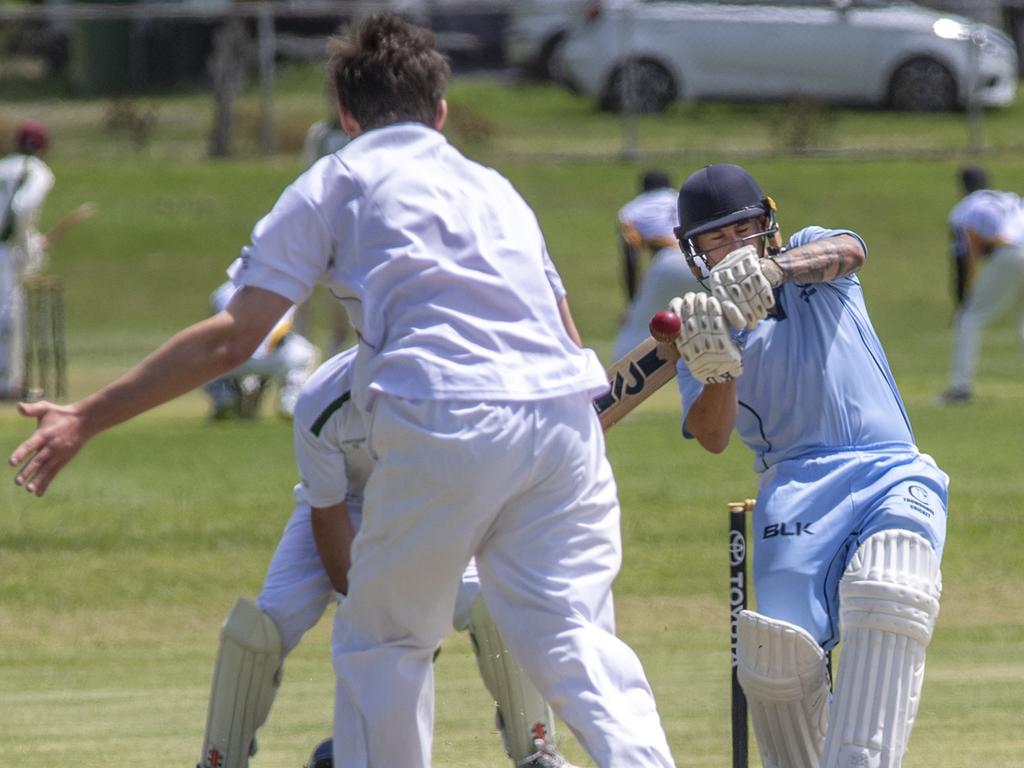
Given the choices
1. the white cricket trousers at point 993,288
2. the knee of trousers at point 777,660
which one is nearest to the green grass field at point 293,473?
the white cricket trousers at point 993,288

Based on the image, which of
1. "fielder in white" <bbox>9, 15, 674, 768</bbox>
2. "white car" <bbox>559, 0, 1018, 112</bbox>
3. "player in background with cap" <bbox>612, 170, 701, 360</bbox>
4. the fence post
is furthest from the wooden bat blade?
"white car" <bbox>559, 0, 1018, 112</bbox>

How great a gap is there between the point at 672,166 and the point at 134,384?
1888 centimetres

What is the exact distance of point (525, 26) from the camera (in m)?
26.9

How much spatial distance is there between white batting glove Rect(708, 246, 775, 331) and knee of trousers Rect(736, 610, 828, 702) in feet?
2.30

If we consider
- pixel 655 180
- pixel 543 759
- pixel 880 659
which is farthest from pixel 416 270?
pixel 655 180

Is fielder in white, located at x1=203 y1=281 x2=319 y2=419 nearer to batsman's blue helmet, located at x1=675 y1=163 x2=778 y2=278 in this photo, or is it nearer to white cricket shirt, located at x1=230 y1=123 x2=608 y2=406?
batsman's blue helmet, located at x1=675 y1=163 x2=778 y2=278

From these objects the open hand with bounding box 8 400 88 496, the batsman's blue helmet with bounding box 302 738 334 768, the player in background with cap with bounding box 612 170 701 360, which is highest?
the open hand with bounding box 8 400 88 496

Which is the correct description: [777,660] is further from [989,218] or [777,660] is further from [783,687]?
[989,218]

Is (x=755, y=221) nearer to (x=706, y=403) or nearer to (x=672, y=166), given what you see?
(x=706, y=403)

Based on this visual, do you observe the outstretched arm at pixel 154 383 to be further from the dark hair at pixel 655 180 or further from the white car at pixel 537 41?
the white car at pixel 537 41

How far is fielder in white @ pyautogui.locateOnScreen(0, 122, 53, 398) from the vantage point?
620 inches

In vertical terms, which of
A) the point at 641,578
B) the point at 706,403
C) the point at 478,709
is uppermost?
the point at 706,403

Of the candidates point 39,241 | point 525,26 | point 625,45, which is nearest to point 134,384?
point 39,241

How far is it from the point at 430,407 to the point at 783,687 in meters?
1.23
